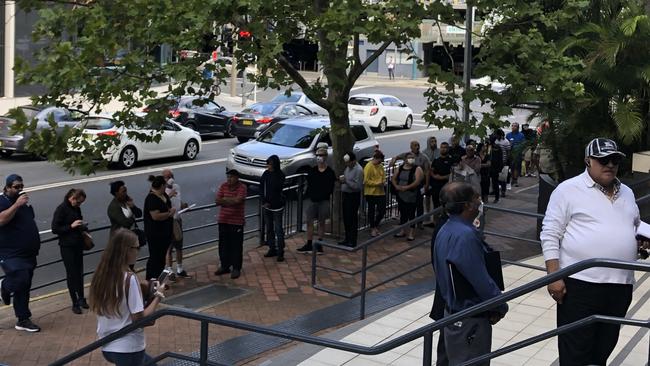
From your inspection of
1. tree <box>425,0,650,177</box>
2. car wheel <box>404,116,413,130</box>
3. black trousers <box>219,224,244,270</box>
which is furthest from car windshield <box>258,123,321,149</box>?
car wheel <box>404,116,413,130</box>

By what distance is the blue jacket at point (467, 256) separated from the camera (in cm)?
516

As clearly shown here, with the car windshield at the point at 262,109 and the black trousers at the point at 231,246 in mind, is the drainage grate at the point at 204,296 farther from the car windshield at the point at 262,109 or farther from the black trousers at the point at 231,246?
the car windshield at the point at 262,109

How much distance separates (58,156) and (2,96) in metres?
23.8

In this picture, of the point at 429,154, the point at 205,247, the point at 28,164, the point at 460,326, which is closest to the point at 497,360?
the point at 460,326

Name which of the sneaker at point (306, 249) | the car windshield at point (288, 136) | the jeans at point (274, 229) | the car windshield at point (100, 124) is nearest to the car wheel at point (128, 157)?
the car windshield at point (100, 124)

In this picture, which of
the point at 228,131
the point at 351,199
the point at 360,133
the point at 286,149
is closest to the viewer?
the point at 351,199

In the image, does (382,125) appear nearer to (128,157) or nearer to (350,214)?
(128,157)

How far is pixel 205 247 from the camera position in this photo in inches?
575

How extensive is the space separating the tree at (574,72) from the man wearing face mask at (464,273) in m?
7.04

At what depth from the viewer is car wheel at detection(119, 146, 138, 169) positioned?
22.3 metres

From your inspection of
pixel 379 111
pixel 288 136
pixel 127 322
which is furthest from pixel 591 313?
pixel 379 111

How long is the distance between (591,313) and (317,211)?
8.90 metres

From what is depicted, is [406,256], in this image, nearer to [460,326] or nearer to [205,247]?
[205,247]

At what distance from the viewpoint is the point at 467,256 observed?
5.16 meters
